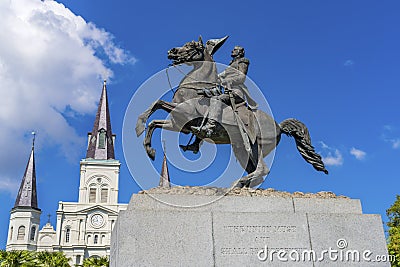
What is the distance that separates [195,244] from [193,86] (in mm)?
3982

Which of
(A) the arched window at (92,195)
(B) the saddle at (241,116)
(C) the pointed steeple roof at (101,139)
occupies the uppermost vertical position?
(C) the pointed steeple roof at (101,139)

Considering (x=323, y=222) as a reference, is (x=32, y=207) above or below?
above

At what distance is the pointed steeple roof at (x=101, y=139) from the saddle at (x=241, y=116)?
83.7 meters

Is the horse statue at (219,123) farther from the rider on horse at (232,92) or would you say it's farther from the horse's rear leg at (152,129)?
the rider on horse at (232,92)

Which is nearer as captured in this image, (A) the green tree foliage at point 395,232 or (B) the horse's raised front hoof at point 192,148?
(B) the horse's raised front hoof at point 192,148

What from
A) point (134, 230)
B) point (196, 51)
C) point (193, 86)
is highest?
point (196, 51)

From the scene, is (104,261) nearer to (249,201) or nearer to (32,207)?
(249,201)

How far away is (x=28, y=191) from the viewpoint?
85.4 metres

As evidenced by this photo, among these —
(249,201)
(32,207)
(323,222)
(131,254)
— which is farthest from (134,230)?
(32,207)

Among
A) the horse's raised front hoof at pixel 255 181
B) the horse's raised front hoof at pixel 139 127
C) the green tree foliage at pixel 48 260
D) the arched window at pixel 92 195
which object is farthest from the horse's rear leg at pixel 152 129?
the arched window at pixel 92 195

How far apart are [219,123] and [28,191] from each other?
83778 mm

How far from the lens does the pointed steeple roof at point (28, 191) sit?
278 feet

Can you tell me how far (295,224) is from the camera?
853cm

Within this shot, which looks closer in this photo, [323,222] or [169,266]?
[169,266]
